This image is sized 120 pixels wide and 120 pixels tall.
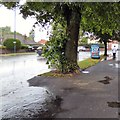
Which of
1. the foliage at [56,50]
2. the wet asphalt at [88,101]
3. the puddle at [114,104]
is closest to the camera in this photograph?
the wet asphalt at [88,101]

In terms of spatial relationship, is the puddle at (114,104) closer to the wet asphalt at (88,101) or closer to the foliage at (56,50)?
the wet asphalt at (88,101)

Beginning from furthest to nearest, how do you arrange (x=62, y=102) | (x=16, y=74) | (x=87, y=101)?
1. (x=16, y=74)
2. (x=87, y=101)
3. (x=62, y=102)

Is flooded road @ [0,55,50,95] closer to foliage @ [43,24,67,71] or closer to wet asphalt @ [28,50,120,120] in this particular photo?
foliage @ [43,24,67,71]

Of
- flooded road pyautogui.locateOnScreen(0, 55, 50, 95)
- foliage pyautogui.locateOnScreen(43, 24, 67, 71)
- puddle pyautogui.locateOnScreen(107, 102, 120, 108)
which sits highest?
foliage pyautogui.locateOnScreen(43, 24, 67, 71)

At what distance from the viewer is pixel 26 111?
25.4 ft

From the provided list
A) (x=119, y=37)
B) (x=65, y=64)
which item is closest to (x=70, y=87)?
(x=65, y=64)

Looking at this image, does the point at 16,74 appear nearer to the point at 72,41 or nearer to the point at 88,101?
the point at 72,41

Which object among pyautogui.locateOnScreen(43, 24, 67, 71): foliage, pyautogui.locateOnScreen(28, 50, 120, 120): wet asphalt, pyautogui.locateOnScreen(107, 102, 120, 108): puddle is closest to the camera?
pyautogui.locateOnScreen(28, 50, 120, 120): wet asphalt

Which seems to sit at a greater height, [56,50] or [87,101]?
[56,50]

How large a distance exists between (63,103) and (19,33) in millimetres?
97270

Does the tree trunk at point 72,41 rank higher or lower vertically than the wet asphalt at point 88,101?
higher

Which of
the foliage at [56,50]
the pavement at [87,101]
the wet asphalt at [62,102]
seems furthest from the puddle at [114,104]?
the foliage at [56,50]

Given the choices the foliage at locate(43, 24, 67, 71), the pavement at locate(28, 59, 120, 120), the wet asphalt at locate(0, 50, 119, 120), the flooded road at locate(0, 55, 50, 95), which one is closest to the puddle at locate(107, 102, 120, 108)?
the pavement at locate(28, 59, 120, 120)

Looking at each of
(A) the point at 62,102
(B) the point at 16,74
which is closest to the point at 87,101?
(A) the point at 62,102
